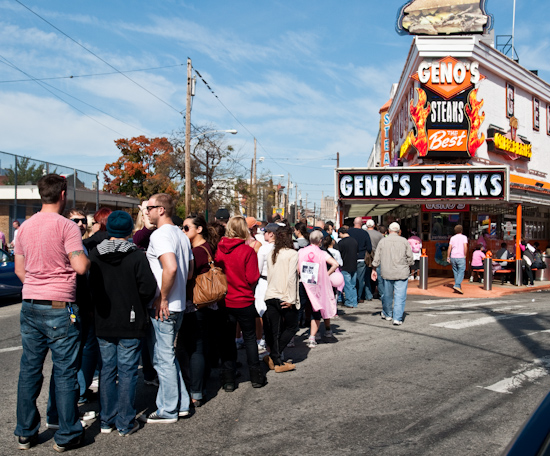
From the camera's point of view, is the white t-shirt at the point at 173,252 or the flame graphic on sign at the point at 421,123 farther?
the flame graphic on sign at the point at 421,123

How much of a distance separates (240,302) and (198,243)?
0.79 metres

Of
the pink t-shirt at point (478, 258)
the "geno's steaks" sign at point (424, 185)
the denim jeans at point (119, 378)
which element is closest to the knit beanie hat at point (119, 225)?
the denim jeans at point (119, 378)

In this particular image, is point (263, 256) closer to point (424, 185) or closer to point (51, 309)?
point (51, 309)

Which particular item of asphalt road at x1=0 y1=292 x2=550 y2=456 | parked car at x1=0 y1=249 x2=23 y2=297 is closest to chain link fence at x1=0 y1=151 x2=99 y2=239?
parked car at x1=0 y1=249 x2=23 y2=297

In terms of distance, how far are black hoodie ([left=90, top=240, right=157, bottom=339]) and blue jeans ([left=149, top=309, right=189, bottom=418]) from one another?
30cm

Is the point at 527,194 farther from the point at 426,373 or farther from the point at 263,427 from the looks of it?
the point at 263,427

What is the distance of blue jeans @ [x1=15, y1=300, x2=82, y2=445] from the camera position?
3.85 m

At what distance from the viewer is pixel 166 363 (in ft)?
14.8

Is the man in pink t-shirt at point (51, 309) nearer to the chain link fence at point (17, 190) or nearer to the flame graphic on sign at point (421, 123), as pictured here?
the chain link fence at point (17, 190)

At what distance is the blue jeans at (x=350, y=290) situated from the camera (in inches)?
448

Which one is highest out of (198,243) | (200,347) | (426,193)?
(426,193)

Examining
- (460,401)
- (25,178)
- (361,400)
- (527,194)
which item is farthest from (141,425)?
(527,194)

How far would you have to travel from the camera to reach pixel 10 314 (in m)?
10.2

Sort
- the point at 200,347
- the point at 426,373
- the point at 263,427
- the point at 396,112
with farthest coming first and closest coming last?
the point at 396,112 < the point at 426,373 < the point at 200,347 < the point at 263,427
